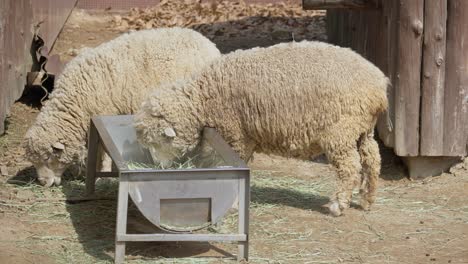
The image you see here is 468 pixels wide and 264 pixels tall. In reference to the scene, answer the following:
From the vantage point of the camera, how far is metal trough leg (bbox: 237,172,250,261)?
6.40 meters

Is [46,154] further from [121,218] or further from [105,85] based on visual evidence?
[121,218]

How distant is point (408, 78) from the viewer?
8.88 meters

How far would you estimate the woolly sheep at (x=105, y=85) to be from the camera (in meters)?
8.57

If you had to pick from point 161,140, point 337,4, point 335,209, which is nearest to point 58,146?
point 161,140

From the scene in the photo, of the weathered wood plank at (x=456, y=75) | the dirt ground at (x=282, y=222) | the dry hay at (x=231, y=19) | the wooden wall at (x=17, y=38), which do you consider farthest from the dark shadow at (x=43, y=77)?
the weathered wood plank at (x=456, y=75)

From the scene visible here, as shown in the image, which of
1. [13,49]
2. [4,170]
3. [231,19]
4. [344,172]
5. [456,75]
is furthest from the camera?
[231,19]

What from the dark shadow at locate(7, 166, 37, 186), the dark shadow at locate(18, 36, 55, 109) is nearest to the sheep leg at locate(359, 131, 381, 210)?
the dark shadow at locate(7, 166, 37, 186)

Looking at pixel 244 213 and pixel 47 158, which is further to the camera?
pixel 47 158

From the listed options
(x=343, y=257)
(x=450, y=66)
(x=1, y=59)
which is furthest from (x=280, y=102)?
(x=1, y=59)

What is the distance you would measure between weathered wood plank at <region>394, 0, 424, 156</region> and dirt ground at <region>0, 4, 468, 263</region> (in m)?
0.45

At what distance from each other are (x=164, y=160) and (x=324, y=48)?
1609 millimetres

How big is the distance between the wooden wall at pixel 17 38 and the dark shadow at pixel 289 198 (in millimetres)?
2994

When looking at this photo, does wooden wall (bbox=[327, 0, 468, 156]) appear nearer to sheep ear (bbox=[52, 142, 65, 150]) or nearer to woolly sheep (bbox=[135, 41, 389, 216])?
woolly sheep (bbox=[135, 41, 389, 216])

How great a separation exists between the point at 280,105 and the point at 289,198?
1172 millimetres
